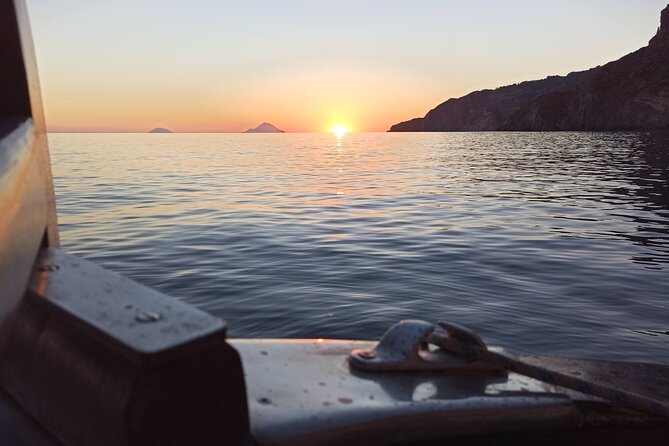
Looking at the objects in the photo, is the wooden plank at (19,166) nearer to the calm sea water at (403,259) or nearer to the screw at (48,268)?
the screw at (48,268)

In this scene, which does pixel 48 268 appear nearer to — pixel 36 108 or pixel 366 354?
pixel 36 108

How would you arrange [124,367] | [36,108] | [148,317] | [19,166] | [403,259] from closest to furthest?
1. [124,367]
2. [148,317]
3. [19,166]
4. [36,108]
5. [403,259]

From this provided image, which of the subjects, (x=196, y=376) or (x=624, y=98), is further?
(x=624, y=98)

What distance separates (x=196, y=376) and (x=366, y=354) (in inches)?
55.8

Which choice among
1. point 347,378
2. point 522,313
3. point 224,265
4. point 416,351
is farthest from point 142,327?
point 224,265

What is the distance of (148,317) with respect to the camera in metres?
1.65

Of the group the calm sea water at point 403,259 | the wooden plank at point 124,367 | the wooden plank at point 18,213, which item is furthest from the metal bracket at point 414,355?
the calm sea water at point 403,259

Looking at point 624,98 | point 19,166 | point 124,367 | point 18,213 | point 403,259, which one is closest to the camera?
point 124,367

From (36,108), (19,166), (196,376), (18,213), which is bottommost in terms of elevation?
(196,376)

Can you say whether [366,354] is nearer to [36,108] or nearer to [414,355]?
[414,355]

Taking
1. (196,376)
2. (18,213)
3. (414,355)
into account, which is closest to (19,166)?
(18,213)

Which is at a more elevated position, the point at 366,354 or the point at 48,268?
the point at 48,268

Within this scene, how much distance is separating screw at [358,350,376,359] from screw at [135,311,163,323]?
55.1 inches

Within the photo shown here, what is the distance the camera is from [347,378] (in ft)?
8.60
